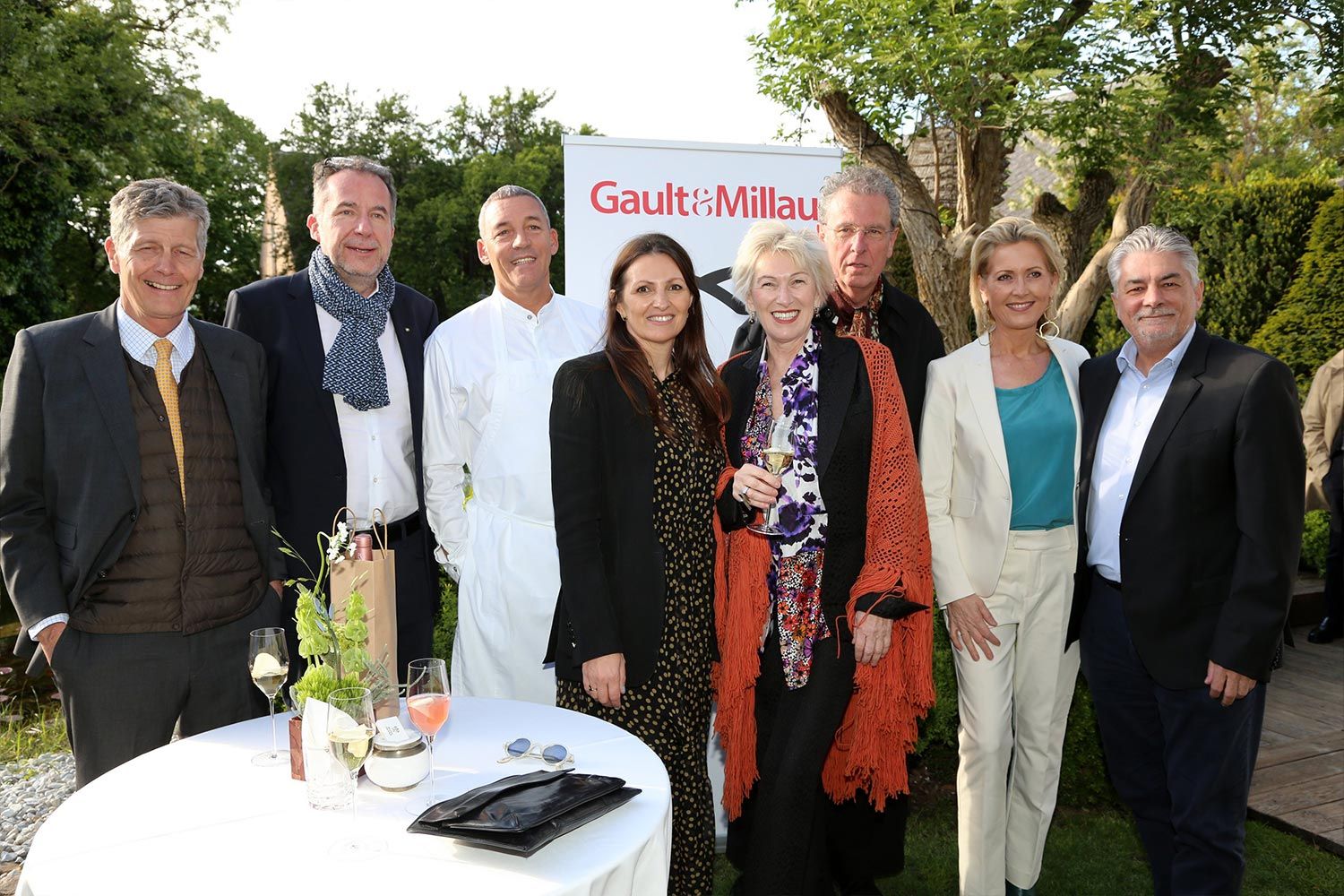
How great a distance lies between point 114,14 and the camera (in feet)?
47.9

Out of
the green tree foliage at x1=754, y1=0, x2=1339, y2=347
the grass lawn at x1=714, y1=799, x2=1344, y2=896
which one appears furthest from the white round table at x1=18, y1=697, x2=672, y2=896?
the green tree foliage at x1=754, y1=0, x2=1339, y2=347

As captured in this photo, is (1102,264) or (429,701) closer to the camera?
(429,701)

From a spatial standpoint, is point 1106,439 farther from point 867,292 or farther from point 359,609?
point 359,609

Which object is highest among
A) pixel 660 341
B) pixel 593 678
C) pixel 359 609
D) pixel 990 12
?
pixel 990 12

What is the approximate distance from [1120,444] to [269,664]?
2322 mm

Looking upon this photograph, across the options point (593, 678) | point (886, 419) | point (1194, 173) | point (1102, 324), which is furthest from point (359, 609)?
point (1102, 324)

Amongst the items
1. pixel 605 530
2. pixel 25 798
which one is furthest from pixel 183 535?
pixel 25 798

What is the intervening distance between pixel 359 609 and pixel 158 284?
1.39 metres

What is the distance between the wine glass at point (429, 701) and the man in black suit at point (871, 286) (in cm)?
162

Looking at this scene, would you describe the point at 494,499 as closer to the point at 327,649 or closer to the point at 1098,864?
the point at 327,649

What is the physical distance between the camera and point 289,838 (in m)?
1.70

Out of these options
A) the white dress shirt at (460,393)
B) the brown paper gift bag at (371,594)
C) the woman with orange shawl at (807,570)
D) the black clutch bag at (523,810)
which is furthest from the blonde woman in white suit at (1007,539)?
the brown paper gift bag at (371,594)

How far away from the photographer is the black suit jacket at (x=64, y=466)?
2533 millimetres

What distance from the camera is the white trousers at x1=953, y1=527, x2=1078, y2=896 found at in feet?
9.70
